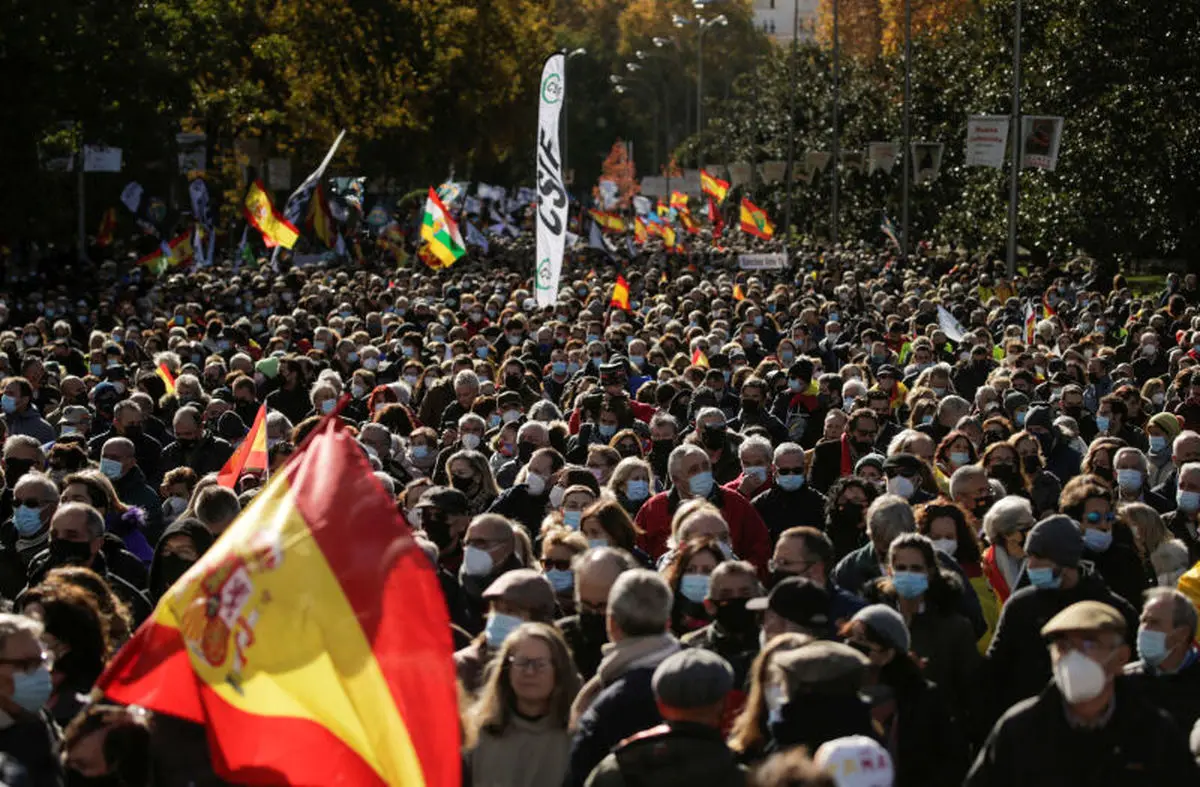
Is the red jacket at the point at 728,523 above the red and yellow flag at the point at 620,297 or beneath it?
above

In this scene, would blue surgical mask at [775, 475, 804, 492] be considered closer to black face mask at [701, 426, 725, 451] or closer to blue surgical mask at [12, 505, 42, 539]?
black face mask at [701, 426, 725, 451]

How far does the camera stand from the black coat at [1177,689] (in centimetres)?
716

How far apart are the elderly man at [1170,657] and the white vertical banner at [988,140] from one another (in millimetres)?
27980

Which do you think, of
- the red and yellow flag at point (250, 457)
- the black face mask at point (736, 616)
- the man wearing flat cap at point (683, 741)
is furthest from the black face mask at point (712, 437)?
the man wearing flat cap at point (683, 741)

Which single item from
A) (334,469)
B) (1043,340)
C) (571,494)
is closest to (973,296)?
(1043,340)

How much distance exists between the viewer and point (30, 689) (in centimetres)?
632

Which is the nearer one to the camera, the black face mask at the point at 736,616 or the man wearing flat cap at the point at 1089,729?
the man wearing flat cap at the point at 1089,729

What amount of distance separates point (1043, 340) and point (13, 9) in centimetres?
2335

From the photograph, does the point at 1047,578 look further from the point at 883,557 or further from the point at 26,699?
the point at 26,699

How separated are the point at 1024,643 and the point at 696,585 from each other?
1157mm

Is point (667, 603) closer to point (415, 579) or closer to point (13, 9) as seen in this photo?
point (415, 579)

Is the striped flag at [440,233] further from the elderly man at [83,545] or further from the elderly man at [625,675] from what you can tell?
the elderly man at [625,675]

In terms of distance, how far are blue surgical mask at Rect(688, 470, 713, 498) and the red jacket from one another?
1.8 inches

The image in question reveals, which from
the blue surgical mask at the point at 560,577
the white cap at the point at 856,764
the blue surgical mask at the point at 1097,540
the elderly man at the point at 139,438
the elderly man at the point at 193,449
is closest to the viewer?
the white cap at the point at 856,764
